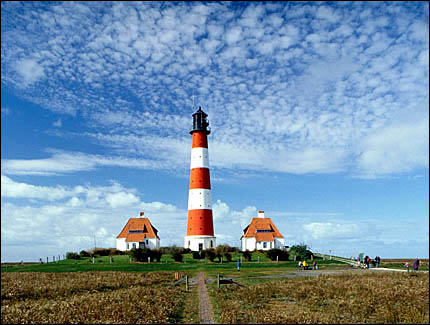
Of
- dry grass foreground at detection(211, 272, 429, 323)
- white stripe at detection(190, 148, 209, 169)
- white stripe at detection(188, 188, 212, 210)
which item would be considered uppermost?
white stripe at detection(190, 148, 209, 169)

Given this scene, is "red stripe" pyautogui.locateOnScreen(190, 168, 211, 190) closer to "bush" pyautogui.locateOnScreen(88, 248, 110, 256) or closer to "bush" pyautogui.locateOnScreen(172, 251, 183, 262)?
"bush" pyautogui.locateOnScreen(172, 251, 183, 262)

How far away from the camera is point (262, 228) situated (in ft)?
234

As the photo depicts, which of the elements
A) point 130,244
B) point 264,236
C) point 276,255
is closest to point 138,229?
point 130,244

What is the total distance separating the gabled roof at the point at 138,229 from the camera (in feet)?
225

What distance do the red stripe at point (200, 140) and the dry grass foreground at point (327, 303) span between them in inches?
1479

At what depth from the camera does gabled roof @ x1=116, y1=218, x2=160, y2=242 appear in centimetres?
6856

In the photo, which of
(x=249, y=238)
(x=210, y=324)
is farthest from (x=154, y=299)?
(x=249, y=238)

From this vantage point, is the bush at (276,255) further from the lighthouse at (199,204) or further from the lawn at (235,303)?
the lawn at (235,303)

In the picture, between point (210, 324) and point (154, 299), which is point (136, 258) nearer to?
point (154, 299)

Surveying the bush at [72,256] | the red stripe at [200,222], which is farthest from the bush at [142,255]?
the bush at [72,256]

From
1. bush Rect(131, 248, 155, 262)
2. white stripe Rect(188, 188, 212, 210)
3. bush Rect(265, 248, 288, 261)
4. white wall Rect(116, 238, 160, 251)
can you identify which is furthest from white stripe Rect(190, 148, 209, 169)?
white wall Rect(116, 238, 160, 251)

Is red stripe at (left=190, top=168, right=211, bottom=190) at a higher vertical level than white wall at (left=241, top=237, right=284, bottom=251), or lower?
higher

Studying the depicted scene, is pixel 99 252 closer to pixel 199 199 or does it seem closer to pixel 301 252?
pixel 199 199

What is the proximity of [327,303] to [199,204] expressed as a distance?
40306mm
